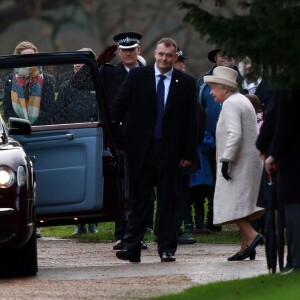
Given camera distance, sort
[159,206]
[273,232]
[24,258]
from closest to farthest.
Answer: [273,232] → [24,258] → [159,206]

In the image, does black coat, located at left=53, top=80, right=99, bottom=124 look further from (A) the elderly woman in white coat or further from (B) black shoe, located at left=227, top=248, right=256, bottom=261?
(B) black shoe, located at left=227, top=248, right=256, bottom=261

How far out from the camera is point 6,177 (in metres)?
14.2

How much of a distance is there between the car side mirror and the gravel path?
1.20 meters

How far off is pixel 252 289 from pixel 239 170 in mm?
4567

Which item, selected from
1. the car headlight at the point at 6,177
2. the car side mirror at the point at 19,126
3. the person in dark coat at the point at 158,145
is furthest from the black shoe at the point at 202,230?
the car headlight at the point at 6,177

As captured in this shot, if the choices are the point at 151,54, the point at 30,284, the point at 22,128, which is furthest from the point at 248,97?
the point at 151,54

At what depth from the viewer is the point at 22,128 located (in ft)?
49.8

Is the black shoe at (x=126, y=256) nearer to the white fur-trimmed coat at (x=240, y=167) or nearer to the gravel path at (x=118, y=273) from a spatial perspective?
the gravel path at (x=118, y=273)

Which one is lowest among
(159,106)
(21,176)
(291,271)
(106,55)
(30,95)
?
(291,271)

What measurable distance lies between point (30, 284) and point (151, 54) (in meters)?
21.4

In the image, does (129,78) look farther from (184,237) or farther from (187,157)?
(184,237)

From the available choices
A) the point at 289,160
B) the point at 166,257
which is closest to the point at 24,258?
the point at 166,257

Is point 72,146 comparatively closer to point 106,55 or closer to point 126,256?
Result: point 126,256

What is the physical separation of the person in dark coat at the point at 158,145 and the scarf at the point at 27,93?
28.0 inches
